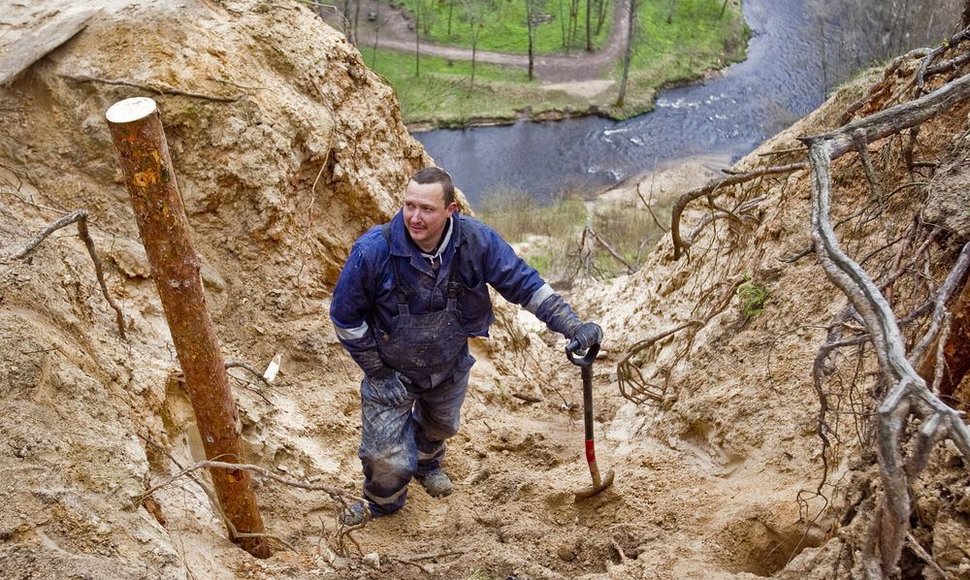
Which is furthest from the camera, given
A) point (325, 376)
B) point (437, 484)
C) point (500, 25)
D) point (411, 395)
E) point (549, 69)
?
point (500, 25)

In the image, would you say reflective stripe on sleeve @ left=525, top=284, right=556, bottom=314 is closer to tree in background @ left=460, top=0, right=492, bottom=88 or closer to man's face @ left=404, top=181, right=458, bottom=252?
man's face @ left=404, top=181, right=458, bottom=252

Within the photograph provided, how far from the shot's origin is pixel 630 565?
3465mm

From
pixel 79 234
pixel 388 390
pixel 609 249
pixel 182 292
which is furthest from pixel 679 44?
pixel 182 292

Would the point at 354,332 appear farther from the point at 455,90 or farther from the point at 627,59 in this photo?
the point at 627,59

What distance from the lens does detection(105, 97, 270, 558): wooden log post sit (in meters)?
2.56

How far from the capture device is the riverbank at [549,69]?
79.7ft

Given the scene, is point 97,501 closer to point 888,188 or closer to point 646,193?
point 888,188

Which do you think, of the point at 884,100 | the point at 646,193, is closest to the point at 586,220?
the point at 646,193

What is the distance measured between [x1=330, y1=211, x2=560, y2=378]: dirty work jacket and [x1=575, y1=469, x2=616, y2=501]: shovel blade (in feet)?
3.41

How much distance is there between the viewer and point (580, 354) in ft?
12.4

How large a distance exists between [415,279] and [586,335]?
86 centimetres

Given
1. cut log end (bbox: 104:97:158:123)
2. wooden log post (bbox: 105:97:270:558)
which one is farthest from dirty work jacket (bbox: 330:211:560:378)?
cut log end (bbox: 104:97:158:123)

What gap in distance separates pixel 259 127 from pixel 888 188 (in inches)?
148

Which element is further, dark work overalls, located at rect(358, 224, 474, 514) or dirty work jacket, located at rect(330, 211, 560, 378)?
dark work overalls, located at rect(358, 224, 474, 514)
